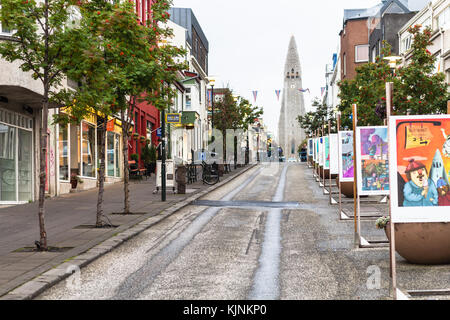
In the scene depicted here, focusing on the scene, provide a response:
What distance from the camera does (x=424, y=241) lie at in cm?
730

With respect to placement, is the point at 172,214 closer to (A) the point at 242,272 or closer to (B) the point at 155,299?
(A) the point at 242,272

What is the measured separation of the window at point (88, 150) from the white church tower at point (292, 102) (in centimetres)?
12568

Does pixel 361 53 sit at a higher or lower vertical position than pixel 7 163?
higher

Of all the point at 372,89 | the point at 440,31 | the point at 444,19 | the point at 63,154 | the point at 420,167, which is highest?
the point at 444,19

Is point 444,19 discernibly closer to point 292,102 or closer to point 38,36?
point 38,36

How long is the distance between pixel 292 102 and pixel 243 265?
147 m

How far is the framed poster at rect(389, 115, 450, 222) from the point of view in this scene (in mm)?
6410

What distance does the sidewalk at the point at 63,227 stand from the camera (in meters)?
7.96

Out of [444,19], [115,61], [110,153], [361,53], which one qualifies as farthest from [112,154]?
[361,53]

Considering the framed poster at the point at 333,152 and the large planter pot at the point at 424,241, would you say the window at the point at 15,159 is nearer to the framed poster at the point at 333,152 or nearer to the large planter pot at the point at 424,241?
the framed poster at the point at 333,152

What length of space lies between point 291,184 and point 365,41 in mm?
41958

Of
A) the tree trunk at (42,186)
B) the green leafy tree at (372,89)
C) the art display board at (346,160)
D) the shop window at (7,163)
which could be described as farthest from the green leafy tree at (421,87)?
the tree trunk at (42,186)

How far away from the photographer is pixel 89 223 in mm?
13227
